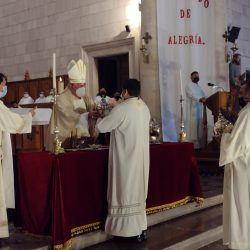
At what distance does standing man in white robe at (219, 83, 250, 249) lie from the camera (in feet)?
12.9

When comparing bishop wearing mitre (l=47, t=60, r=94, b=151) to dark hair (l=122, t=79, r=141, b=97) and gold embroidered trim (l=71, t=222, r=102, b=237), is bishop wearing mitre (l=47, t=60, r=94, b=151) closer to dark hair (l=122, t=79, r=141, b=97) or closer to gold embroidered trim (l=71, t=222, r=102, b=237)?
dark hair (l=122, t=79, r=141, b=97)

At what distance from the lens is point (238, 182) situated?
13.2 ft

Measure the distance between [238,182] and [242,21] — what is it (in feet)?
29.3

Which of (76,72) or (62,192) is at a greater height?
(76,72)

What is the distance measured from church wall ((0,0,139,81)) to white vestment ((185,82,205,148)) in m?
1.93

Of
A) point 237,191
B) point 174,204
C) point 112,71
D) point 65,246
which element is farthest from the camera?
point 112,71

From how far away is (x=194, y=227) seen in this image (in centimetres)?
510

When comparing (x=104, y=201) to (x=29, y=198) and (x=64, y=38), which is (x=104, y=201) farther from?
(x=64, y=38)

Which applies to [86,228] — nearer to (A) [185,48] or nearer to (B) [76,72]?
(B) [76,72]

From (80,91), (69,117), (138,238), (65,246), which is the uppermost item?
(80,91)

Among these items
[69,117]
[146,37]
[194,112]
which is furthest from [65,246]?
[194,112]

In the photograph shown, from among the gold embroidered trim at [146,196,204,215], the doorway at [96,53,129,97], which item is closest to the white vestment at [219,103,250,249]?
the gold embroidered trim at [146,196,204,215]

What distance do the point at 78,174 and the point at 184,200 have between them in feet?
6.65

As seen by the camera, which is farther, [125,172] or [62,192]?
[125,172]
